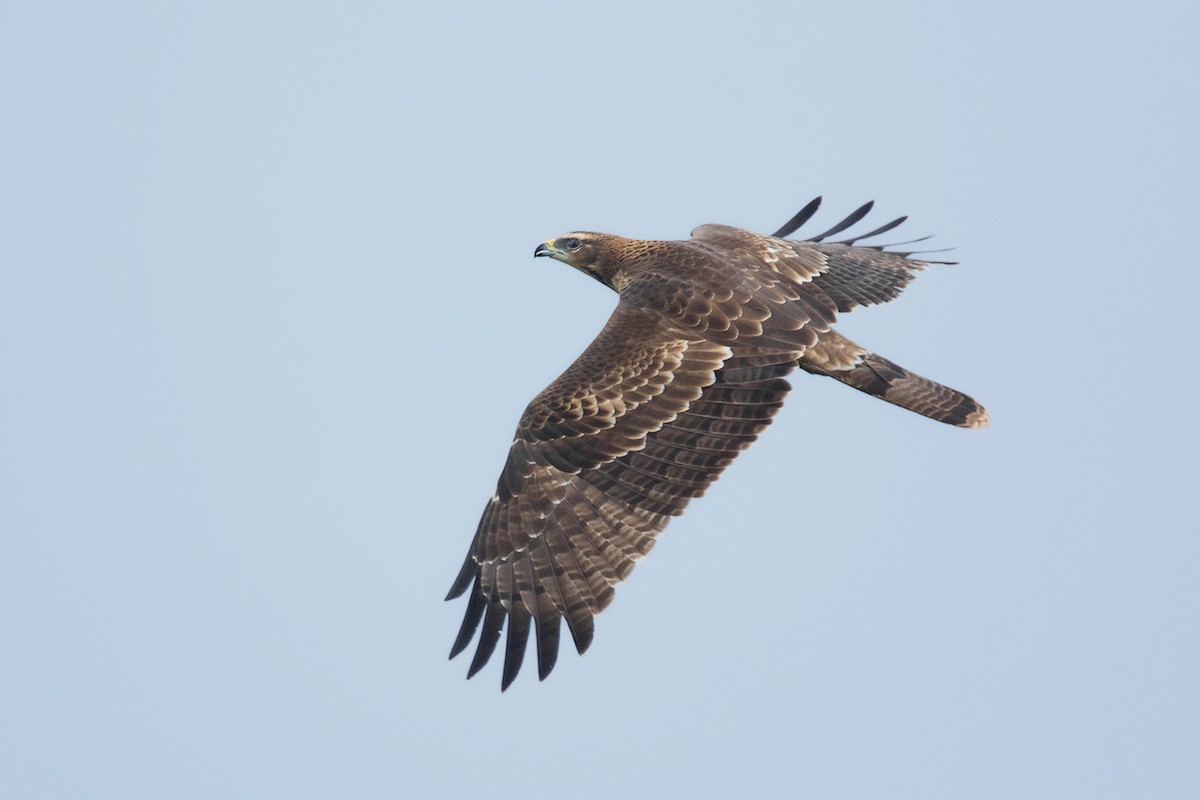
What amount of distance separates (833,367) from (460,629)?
11.3 feet

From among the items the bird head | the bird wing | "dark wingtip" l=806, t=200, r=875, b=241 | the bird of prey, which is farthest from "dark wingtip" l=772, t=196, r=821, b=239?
the bird wing

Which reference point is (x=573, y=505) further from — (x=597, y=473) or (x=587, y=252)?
(x=587, y=252)

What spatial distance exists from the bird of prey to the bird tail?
0.01 meters

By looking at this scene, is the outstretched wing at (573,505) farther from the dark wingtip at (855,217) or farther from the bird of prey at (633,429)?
the dark wingtip at (855,217)

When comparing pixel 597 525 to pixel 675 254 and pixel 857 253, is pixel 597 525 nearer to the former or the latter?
pixel 675 254

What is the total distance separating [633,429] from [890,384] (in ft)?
7.37

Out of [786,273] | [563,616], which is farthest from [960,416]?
[563,616]

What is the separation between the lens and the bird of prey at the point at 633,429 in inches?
445

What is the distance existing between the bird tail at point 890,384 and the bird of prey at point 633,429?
0.4 inches

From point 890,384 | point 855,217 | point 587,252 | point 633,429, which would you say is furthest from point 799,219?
point 633,429

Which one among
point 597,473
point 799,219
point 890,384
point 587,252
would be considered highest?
point 799,219

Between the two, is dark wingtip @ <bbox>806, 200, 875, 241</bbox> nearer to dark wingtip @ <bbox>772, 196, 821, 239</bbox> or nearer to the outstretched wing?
dark wingtip @ <bbox>772, 196, 821, 239</bbox>

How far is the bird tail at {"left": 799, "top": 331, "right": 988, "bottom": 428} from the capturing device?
1253cm

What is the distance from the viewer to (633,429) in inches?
456
